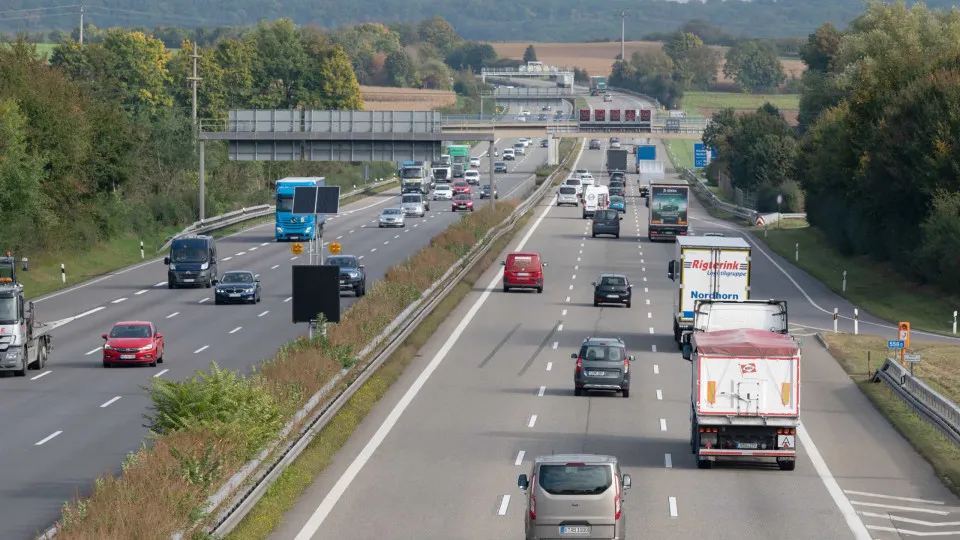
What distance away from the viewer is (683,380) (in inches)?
1729

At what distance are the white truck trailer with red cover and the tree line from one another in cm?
3841

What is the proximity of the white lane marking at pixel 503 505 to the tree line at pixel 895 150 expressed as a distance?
43491 millimetres

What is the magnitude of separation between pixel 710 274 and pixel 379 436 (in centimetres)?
1758

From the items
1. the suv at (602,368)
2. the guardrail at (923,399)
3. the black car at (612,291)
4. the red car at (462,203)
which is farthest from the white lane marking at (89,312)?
the red car at (462,203)

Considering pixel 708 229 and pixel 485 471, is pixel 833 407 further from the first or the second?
pixel 708 229

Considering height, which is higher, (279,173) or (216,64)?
(216,64)

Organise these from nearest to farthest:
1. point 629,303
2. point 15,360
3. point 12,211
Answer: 1. point 15,360
2. point 629,303
3. point 12,211

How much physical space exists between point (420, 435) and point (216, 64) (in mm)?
123891

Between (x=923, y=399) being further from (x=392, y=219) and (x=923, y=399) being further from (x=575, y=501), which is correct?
(x=392, y=219)

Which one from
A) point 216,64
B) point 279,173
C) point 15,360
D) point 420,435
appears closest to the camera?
point 420,435

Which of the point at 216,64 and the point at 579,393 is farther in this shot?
the point at 216,64

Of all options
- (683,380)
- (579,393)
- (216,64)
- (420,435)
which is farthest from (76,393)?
(216,64)

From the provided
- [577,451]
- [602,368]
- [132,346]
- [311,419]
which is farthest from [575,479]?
[132,346]

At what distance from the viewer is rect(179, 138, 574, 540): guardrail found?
2420 centimetres
